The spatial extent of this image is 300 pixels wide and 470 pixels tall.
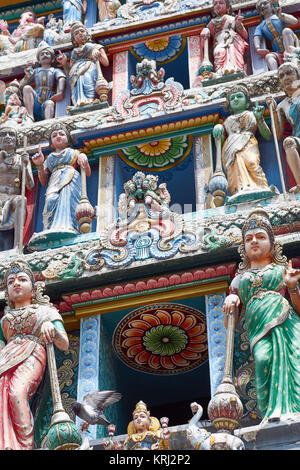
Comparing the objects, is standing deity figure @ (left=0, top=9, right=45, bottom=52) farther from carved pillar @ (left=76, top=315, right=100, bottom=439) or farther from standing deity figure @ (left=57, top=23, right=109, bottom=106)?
carved pillar @ (left=76, top=315, right=100, bottom=439)

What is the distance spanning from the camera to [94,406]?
13172mm

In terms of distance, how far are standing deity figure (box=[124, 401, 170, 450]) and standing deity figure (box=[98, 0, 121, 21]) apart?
10338 millimetres

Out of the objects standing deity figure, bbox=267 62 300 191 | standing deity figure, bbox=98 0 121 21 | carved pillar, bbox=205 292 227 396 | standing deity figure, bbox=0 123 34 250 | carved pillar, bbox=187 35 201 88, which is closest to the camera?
carved pillar, bbox=205 292 227 396

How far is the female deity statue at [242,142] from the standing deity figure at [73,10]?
17.5 feet

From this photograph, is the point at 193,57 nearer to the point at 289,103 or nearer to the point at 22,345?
the point at 289,103

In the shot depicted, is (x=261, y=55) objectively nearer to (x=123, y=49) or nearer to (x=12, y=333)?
(x=123, y=49)

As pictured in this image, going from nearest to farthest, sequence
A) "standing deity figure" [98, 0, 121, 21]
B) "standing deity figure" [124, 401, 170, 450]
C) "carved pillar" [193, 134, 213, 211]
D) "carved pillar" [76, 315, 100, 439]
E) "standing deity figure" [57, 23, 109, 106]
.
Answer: "standing deity figure" [124, 401, 170, 450]
"carved pillar" [76, 315, 100, 439]
"carved pillar" [193, 134, 213, 211]
"standing deity figure" [57, 23, 109, 106]
"standing deity figure" [98, 0, 121, 21]

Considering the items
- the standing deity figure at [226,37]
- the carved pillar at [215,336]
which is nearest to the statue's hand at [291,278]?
the carved pillar at [215,336]

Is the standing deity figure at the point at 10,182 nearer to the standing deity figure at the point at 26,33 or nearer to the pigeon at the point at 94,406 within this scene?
the standing deity figure at the point at 26,33

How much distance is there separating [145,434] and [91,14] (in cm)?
1160

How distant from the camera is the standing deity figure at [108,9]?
2097 cm

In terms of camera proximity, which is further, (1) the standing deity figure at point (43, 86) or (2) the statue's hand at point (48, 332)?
(1) the standing deity figure at point (43, 86)

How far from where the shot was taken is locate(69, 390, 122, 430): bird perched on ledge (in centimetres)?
1297

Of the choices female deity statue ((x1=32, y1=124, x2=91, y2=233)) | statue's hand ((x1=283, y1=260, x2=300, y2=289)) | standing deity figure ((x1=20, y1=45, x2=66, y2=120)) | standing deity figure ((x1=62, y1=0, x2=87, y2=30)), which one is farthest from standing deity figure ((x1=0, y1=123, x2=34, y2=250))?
statue's hand ((x1=283, y1=260, x2=300, y2=289))
